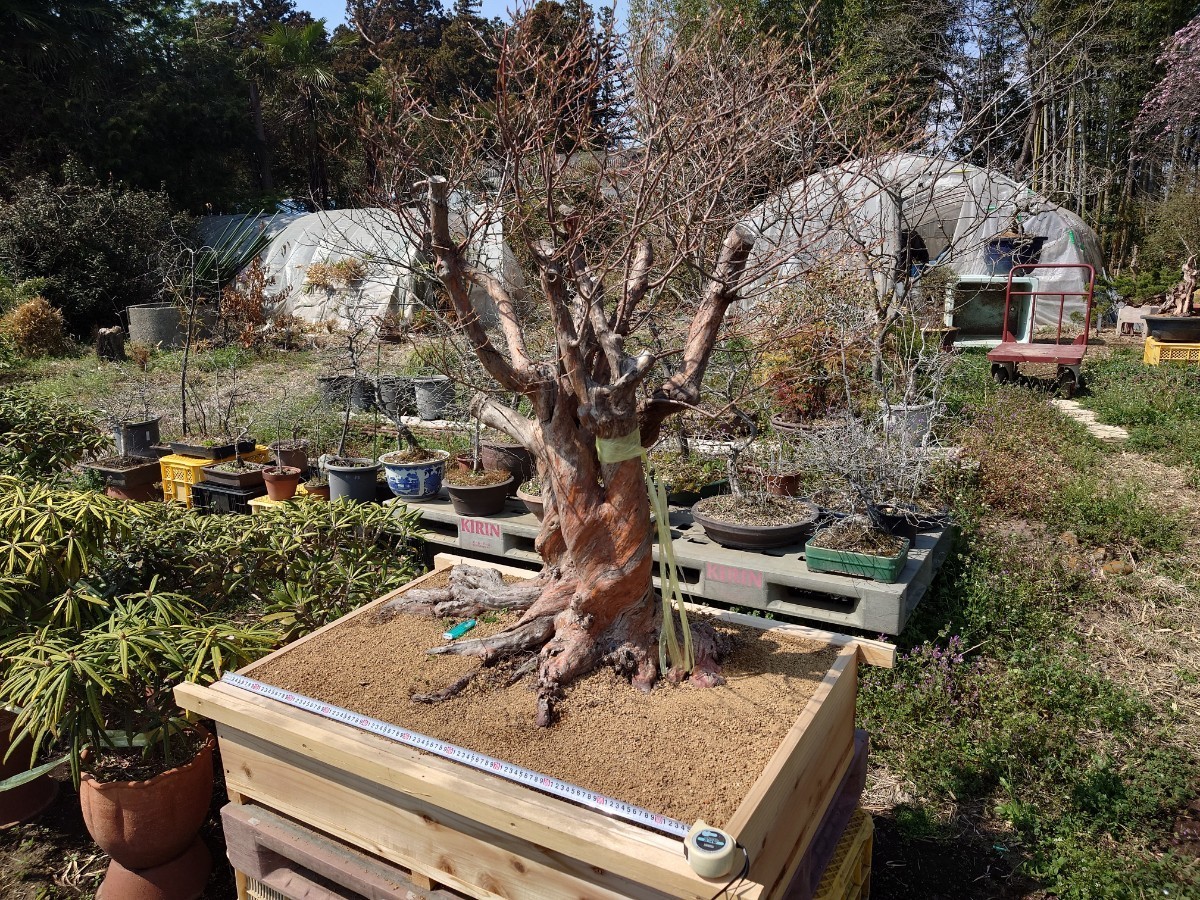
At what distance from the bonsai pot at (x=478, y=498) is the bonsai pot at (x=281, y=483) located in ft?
4.14

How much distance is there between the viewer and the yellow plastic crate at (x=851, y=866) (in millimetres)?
2168

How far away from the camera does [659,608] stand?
2.53m

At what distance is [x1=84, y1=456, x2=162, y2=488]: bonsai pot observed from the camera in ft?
19.5

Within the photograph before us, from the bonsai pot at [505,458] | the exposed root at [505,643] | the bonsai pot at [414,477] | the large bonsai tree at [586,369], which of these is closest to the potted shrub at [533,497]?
the bonsai pot at [505,458]

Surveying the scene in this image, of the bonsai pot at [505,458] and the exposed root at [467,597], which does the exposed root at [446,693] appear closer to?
the exposed root at [467,597]

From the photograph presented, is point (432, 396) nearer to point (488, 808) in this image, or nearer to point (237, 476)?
point (237, 476)

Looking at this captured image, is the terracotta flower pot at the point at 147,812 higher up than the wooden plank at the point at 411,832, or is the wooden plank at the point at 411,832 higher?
the wooden plank at the point at 411,832

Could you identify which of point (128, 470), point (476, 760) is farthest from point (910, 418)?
point (128, 470)

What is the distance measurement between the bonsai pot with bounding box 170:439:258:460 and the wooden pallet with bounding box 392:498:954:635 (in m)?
2.20

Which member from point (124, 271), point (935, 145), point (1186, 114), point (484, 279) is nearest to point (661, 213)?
point (484, 279)

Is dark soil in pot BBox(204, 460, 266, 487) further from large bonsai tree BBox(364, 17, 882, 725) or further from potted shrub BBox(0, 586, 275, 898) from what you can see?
large bonsai tree BBox(364, 17, 882, 725)

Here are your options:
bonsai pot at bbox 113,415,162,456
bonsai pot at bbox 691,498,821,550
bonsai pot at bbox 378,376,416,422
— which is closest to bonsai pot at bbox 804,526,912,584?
bonsai pot at bbox 691,498,821,550

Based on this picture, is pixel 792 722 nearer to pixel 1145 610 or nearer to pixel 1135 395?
pixel 1145 610

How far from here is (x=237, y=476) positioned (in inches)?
216
